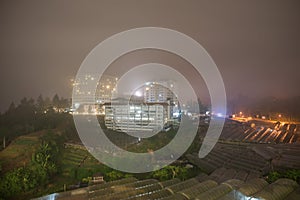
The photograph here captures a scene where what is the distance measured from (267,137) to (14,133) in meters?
14.0

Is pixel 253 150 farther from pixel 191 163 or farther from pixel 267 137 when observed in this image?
pixel 267 137

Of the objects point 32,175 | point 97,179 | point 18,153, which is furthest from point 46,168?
point 18,153

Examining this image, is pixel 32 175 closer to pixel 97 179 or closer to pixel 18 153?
pixel 97 179

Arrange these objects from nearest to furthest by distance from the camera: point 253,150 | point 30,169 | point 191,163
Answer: point 30,169, point 191,163, point 253,150

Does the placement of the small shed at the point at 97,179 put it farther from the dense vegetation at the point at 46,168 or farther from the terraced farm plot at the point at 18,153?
the terraced farm plot at the point at 18,153

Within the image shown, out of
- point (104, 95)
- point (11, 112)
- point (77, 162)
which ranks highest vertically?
point (104, 95)

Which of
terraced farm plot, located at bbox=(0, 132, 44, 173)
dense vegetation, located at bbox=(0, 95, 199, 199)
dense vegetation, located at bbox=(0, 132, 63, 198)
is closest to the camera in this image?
dense vegetation, located at bbox=(0, 132, 63, 198)

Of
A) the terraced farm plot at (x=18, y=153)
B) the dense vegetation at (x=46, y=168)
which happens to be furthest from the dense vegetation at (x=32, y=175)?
the terraced farm plot at (x=18, y=153)

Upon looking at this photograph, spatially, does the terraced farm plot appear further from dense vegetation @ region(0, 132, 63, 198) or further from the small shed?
the small shed

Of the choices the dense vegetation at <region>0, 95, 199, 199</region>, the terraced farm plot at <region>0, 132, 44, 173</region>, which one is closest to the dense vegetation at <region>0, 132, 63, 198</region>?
the dense vegetation at <region>0, 95, 199, 199</region>

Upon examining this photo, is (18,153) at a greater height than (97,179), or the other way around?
(18,153)

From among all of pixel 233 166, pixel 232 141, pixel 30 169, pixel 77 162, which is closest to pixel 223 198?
pixel 233 166

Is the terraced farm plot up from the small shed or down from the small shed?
up

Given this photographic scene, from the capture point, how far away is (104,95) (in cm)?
3188
